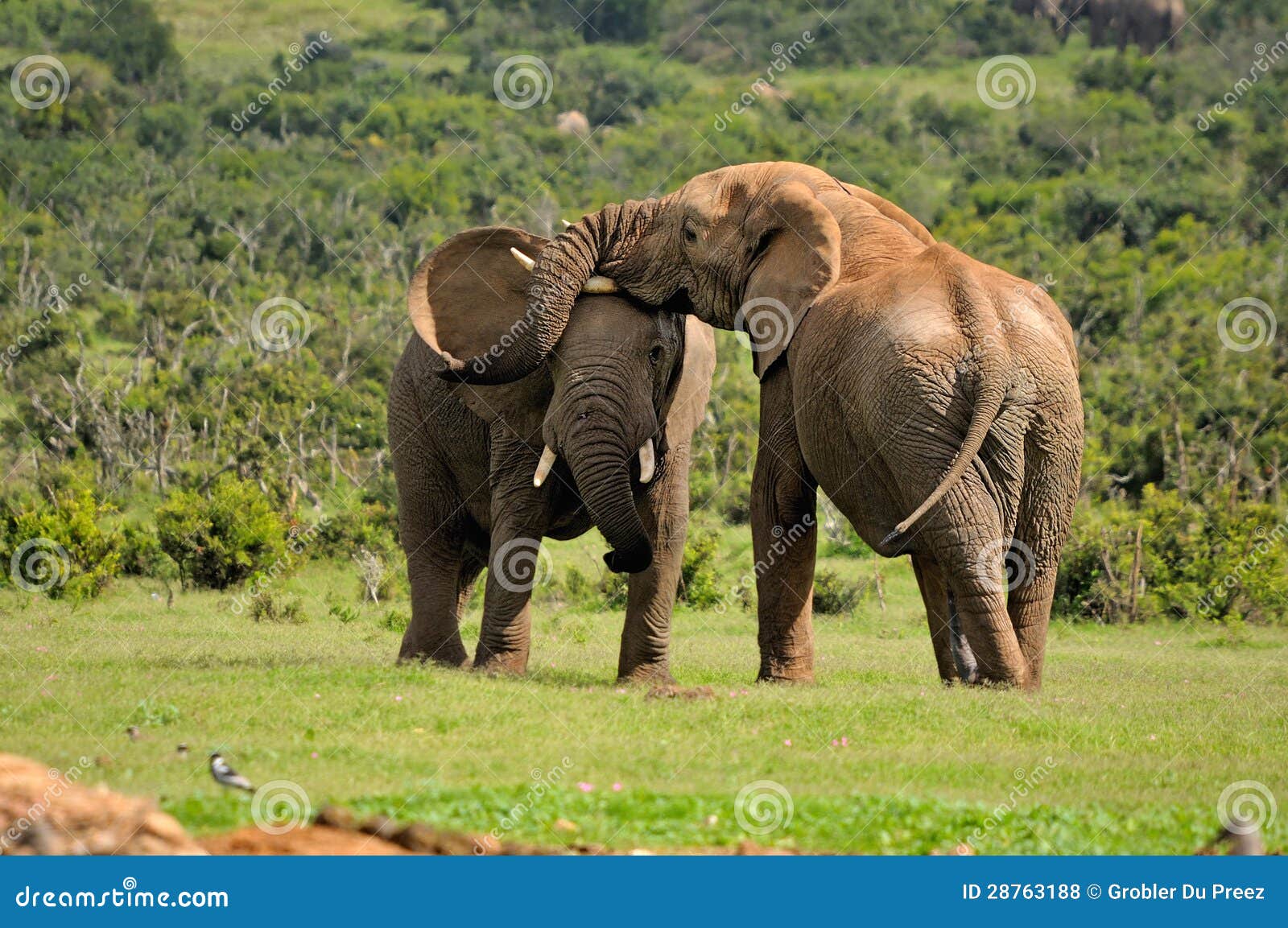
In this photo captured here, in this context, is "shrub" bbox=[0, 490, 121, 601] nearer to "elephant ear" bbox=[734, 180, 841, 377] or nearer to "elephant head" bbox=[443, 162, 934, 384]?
"elephant head" bbox=[443, 162, 934, 384]

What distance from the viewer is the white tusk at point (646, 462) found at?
11.4 m

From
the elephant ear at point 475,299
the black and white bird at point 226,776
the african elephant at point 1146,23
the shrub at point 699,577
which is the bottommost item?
the shrub at point 699,577

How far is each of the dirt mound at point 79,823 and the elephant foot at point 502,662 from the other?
4.47 meters

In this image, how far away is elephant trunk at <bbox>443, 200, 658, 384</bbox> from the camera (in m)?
11.5

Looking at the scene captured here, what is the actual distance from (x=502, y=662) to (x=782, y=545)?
6.30ft

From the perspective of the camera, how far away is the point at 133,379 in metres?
28.3

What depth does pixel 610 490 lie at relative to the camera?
11016mm

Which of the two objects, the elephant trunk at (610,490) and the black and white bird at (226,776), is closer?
the black and white bird at (226,776)

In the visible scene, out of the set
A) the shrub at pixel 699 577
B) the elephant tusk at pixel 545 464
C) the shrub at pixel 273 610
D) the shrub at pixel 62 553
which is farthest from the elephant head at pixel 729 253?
the shrub at pixel 62 553

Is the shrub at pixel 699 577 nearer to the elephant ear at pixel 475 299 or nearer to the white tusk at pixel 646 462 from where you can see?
the elephant ear at pixel 475 299

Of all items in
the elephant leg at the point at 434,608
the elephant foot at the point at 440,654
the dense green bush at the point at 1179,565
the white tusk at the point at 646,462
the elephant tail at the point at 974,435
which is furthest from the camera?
the dense green bush at the point at 1179,565

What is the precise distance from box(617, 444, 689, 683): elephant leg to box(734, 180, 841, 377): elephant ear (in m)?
0.98

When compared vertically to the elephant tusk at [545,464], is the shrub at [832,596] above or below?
below

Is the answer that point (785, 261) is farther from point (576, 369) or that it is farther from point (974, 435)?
point (974, 435)
